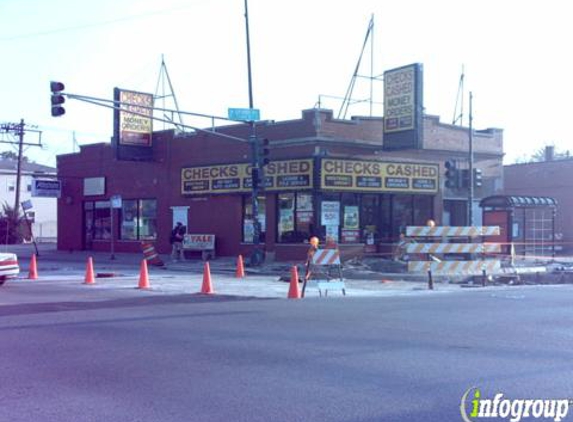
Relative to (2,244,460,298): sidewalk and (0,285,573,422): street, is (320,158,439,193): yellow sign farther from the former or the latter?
(0,285,573,422): street

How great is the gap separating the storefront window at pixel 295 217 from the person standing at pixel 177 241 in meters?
4.81

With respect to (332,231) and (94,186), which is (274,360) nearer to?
(332,231)

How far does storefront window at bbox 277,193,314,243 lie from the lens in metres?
32.4

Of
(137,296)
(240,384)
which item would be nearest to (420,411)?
(240,384)

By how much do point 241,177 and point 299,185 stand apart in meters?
3.61

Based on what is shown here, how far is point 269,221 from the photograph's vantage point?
33438 mm

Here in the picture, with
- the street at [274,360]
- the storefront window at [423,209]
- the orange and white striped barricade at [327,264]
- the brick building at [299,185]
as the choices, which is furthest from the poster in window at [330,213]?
the street at [274,360]

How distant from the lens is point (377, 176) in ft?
109

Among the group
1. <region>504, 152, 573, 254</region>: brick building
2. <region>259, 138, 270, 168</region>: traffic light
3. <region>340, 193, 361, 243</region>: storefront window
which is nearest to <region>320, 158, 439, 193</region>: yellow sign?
<region>340, 193, 361, 243</region>: storefront window

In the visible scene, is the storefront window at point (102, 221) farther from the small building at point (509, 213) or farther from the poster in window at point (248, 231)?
the small building at point (509, 213)

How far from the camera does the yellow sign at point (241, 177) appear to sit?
105ft

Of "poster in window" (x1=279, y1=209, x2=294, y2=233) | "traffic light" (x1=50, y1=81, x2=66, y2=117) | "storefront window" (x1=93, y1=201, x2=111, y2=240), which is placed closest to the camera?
"traffic light" (x1=50, y1=81, x2=66, y2=117)

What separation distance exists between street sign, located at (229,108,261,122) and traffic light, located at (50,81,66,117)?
681cm

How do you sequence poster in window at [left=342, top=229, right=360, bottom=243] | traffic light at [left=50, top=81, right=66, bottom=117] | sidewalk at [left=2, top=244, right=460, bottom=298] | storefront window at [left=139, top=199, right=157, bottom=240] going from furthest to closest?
storefront window at [left=139, top=199, right=157, bottom=240] → poster in window at [left=342, top=229, right=360, bottom=243] → traffic light at [left=50, top=81, right=66, bottom=117] → sidewalk at [left=2, top=244, right=460, bottom=298]
